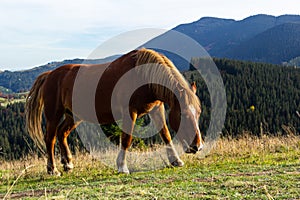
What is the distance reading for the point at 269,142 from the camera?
28.0ft

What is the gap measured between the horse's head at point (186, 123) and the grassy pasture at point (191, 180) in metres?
0.46

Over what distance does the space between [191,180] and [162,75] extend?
2140mm

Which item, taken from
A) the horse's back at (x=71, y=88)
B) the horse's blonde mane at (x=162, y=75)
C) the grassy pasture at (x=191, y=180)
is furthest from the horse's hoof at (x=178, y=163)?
the horse's back at (x=71, y=88)

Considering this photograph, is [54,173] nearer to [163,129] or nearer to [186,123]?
[163,129]

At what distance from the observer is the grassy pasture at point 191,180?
12.1 ft

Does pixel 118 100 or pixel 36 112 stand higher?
pixel 118 100

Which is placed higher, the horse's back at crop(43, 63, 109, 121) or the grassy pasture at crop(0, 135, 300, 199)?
the horse's back at crop(43, 63, 109, 121)

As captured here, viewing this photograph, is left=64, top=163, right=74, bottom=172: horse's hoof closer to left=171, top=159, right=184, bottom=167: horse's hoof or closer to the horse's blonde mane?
left=171, top=159, right=184, bottom=167: horse's hoof

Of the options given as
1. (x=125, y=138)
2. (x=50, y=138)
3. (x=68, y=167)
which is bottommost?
(x=68, y=167)

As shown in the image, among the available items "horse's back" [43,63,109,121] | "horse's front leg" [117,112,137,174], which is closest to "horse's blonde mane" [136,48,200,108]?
"horse's front leg" [117,112,137,174]

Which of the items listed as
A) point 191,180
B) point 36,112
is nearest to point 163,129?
point 191,180

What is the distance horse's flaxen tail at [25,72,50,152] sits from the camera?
7.85m

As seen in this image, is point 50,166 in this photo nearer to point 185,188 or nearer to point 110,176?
point 110,176

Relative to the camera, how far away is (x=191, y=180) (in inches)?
186
